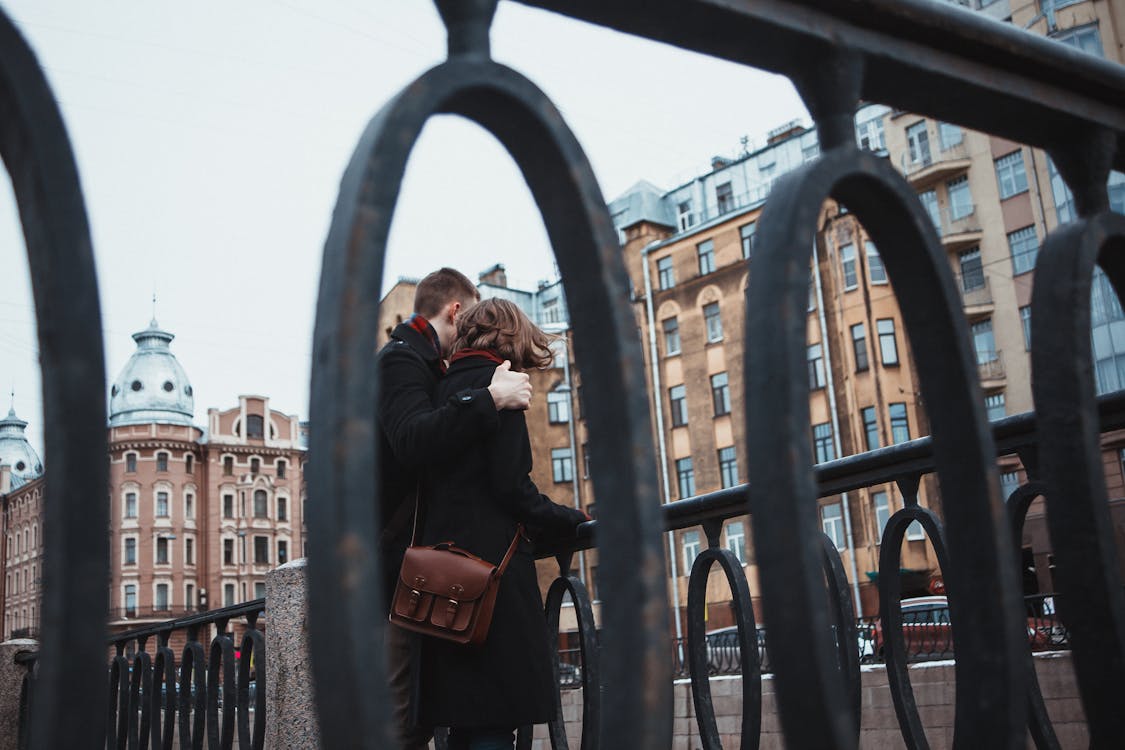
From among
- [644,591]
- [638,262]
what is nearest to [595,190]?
[644,591]

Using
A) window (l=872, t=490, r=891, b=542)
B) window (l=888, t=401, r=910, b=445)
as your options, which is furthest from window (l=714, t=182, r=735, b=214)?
window (l=872, t=490, r=891, b=542)

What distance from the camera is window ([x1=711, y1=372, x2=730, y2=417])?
127 feet

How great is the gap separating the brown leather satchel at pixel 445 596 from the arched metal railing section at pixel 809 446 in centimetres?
176

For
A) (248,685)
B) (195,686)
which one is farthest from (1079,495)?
(195,686)

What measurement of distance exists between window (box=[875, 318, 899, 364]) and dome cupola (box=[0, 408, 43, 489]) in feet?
244

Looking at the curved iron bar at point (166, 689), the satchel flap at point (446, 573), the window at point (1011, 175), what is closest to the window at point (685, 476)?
the window at point (1011, 175)

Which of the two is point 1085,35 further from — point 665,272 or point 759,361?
point 759,361

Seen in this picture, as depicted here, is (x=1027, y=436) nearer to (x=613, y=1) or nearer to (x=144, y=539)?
(x=613, y=1)

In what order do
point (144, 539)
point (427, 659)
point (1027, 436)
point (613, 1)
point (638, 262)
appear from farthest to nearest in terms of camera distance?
point (144, 539)
point (638, 262)
point (427, 659)
point (1027, 436)
point (613, 1)

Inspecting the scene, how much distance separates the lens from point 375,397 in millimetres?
688

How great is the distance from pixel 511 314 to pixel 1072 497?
2.15 meters

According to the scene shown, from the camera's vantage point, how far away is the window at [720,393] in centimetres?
3866

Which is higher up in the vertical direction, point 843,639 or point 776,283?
point 776,283

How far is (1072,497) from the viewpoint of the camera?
980 millimetres
